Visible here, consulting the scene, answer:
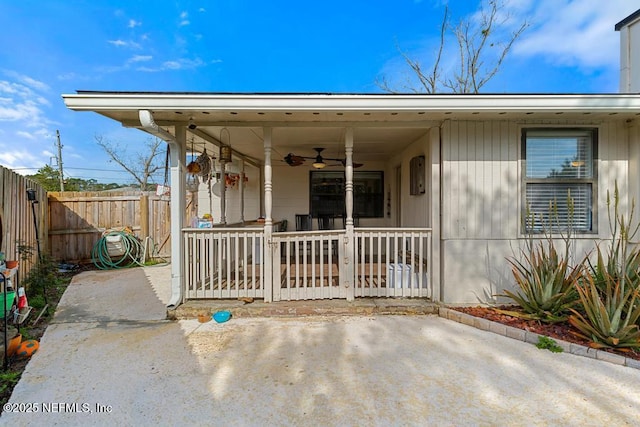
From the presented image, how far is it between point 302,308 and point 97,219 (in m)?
5.65

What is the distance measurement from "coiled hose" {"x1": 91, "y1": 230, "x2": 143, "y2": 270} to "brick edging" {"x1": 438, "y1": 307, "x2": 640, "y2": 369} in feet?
20.3

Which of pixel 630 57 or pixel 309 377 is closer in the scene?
pixel 309 377

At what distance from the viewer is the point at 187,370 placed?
2.50 metres

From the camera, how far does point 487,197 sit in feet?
12.2

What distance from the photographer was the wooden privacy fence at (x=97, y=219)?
6508 millimetres

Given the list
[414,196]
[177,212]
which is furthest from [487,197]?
[177,212]

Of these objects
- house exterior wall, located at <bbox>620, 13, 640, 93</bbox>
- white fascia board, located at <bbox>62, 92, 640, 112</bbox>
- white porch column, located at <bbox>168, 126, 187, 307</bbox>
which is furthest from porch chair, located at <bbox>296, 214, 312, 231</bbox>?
house exterior wall, located at <bbox>620, 13, 640, 93</bbox>

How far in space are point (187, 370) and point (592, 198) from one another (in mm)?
4678

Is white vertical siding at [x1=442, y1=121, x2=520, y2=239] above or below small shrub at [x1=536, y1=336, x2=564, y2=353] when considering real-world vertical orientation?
above

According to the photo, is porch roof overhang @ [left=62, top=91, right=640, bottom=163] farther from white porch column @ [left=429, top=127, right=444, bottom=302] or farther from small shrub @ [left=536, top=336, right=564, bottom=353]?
small shrub @ [left=536, top=336, right=564, bottom=353]

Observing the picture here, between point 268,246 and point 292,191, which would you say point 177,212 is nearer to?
point 268,246

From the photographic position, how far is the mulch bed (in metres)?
2.77

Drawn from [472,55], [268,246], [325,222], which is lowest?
[268,246]

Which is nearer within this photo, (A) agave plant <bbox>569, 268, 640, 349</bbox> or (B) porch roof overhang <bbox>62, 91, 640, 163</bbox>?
(A) agave plant <bbox>569, 268, 640, 349</bbox>
